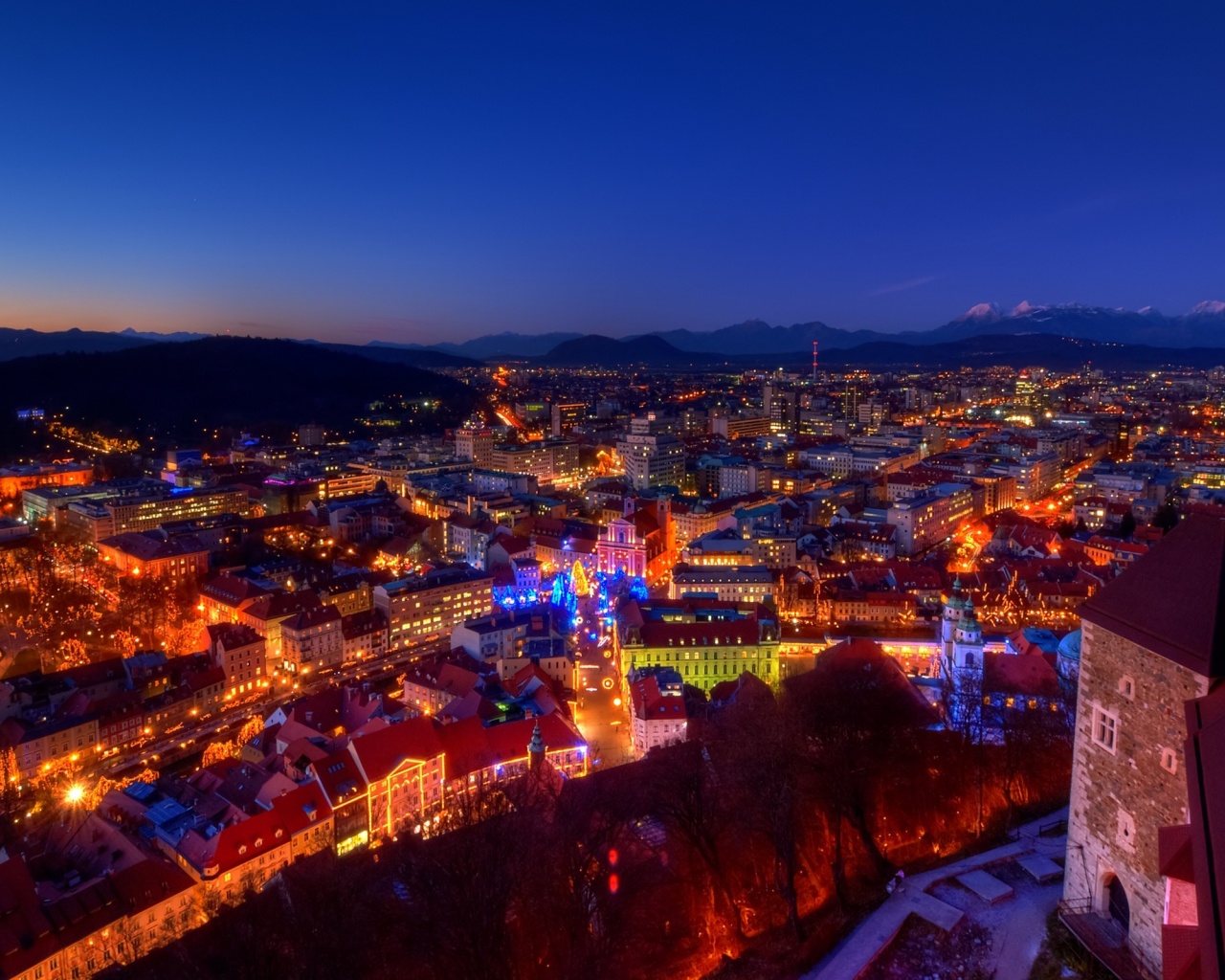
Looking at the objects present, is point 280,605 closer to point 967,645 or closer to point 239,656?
point 239,656

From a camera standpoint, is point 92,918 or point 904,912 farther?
point 92,918

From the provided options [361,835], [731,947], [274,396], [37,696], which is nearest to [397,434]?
[274,396]

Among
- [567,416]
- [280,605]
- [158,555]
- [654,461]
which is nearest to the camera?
[280,605]

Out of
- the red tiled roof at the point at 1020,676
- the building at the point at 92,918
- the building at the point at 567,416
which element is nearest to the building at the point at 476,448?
the building at the point at 567,416

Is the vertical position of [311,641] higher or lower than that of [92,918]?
higher

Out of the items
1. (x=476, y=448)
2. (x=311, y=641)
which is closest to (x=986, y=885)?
(x=311, y=641)

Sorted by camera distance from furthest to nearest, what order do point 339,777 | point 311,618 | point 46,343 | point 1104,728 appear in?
point 46,343 < point 311,618 < point 339,777 < point 1104,728

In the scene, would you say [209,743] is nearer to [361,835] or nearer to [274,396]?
[361,835]
